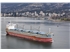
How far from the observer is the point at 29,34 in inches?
152

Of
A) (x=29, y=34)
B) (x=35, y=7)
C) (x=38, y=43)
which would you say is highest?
(x=35, y=7)

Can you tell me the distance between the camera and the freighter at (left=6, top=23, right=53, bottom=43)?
3756 millimetres

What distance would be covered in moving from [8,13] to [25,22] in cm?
39

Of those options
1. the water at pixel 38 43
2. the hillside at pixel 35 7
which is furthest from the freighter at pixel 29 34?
the hillside at pixel 35 7

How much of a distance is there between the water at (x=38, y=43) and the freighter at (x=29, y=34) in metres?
0.07

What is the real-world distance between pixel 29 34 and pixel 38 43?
262 millimetres

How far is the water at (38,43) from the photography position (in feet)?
12.3

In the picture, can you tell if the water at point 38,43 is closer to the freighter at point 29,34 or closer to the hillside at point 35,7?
the freighter at point 29,34

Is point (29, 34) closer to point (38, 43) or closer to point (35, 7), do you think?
point (38, 43)

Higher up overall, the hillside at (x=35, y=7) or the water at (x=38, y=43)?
the hillside at (x=35, y=7)

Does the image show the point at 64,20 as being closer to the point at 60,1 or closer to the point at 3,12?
the point at 60,1

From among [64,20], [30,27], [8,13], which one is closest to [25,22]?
[30,27]

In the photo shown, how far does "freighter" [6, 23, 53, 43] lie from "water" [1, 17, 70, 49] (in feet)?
0.23

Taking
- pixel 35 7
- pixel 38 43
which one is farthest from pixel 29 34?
pixel 35 7
